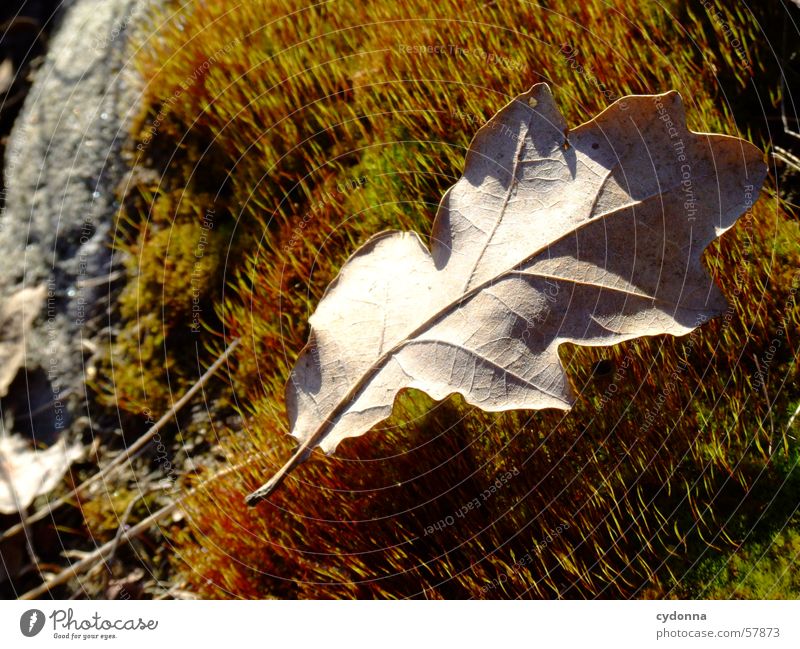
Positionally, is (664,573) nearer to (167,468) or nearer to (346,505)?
(346,505)

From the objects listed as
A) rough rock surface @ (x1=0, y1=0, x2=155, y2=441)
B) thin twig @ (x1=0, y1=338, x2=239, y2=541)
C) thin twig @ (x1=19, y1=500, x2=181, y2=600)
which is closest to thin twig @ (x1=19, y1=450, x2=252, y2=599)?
thin twig @ (x1=19, y1=500, x2=181, y2=600)

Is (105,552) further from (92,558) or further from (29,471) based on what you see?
(29,471)

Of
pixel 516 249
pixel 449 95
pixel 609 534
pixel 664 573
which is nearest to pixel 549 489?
pixel 609 534

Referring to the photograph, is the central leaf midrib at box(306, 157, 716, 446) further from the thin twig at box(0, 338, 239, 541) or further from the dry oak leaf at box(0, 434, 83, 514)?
the dry oak leaf at box(0, 434, 83, 514)

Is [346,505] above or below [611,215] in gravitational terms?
below

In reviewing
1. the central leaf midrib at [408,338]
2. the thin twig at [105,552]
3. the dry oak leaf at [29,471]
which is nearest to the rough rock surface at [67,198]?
the dry oak leaf at [29,471]

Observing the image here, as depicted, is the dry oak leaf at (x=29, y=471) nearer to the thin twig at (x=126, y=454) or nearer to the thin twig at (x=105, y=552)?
the thin twig at (x=126, y=454)
